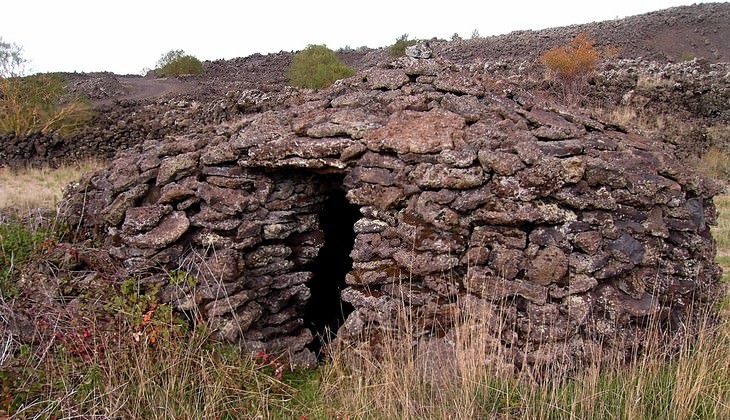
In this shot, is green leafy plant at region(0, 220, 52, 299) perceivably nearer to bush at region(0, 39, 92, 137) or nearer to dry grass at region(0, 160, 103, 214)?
dry grass at region(0, 160, 103, 214)

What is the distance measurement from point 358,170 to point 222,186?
1210 mm

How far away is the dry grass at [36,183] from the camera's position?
29.4 feet

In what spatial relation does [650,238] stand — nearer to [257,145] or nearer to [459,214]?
[459,214]

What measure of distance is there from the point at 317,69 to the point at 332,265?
57.2ft

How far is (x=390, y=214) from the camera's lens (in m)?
4.54

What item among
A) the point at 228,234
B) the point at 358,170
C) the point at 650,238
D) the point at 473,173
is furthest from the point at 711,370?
the point at 228,234

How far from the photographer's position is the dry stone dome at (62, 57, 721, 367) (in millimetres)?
4027

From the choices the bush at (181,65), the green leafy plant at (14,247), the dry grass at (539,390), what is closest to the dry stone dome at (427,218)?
the dry grass at (539,390)

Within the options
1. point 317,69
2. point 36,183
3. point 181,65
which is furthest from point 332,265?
point 181,65

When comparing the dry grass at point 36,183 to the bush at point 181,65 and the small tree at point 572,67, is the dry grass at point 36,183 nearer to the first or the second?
the small tree at point 572,67

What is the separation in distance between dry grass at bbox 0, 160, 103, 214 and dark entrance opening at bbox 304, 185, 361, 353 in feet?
14.6

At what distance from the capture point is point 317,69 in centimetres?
2261

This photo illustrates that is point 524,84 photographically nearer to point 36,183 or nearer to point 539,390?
point 36,183

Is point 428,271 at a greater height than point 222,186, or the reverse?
point 222,186
